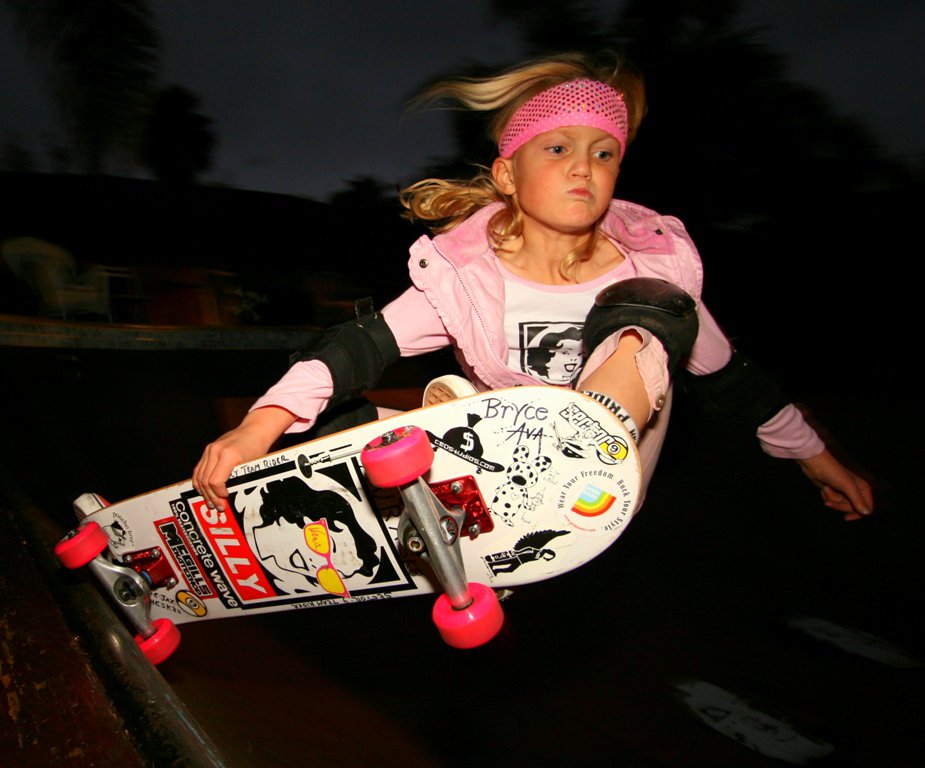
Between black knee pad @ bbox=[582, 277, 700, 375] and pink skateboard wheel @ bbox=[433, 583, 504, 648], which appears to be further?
black knee pad @ bbox=[582, 277, 700, 375]

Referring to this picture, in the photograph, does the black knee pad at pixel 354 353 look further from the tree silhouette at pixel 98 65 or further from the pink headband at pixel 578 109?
the tree silhouette at pixel 98 65

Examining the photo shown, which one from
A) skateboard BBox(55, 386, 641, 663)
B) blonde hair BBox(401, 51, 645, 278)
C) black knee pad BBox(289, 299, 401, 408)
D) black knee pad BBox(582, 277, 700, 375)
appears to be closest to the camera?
skateboard BBox(55, 386, 641, 663)

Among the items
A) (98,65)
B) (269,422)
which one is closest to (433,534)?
(269,422)

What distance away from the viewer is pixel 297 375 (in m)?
1.29

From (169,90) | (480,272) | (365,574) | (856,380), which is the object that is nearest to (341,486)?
(365,574)

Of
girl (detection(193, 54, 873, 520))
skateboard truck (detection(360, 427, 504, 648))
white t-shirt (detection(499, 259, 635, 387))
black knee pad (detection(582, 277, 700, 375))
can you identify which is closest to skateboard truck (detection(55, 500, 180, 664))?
girl (detection(193, 54, 873, 520))

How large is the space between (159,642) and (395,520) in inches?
28.7

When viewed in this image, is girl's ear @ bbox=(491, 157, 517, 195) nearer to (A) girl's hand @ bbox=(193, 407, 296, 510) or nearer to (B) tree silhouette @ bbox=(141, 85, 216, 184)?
(A) girl's hand @ bbox=(193, 407, 296, 510)

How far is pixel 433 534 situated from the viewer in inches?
36.4

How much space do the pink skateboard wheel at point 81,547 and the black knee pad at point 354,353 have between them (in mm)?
659

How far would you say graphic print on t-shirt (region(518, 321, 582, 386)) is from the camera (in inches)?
55.2

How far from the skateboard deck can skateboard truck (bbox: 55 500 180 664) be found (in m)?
0.09

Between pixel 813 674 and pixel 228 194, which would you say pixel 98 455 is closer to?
pixel 228 194

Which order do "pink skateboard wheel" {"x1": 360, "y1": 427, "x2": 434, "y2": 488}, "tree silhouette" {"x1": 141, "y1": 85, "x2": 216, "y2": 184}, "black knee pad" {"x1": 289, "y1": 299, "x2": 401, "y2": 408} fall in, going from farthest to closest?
"tree silhouette" {"x1": 141, "y1": 85, "x2": 216, "y2": 184}
"black knee pad" {"x1": 289, "y1": 299, "x2": 401, "y2": 408}
"pink skateboard wheel" {"x1": 360, "y1": 427, "x2": 434, "y2": 488}
